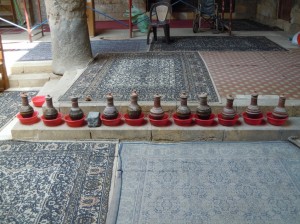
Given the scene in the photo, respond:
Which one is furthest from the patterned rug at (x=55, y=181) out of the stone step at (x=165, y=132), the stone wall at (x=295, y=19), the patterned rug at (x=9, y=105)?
the stone wall at (x=295, y=19)

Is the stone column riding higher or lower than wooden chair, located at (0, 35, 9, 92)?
higher

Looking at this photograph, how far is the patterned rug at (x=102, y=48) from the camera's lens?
6922 mm

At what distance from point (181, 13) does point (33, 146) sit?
9022 mm

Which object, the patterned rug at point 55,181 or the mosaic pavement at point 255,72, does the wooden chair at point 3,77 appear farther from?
the mosaic pavement at point 255,72

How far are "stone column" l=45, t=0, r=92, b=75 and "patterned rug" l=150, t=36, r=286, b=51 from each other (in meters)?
1.84

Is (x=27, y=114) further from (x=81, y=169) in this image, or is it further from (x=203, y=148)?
(x=203, y=148)

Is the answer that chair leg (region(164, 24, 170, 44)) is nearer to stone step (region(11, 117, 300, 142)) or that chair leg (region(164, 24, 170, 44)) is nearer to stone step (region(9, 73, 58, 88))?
stone step (region(9, 73, 58, 88))

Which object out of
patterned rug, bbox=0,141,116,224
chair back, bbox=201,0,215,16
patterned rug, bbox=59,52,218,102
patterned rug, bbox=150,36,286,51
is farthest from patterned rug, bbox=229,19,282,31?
patterned rug, bbox=0,141,116,224

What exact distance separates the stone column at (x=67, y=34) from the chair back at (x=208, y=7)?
4.22 m

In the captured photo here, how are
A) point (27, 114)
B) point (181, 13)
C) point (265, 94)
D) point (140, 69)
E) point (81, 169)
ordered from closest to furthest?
point (81, 169), point (27, 114), point (265, 94), point (140, 69), point (181, 13)

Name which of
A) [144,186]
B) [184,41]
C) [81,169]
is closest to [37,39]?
[184,41]

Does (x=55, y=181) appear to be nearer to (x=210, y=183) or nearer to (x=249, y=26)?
(x=210, y=183)

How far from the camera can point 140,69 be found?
5836 millimetres

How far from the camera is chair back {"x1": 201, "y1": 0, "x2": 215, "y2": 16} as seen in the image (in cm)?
896
